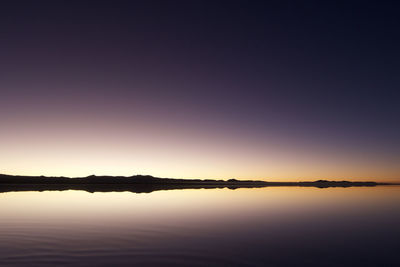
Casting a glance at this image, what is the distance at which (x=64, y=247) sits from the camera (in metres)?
14.9

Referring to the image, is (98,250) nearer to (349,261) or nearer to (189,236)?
(189,236)

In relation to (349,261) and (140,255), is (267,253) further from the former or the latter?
(140,255)

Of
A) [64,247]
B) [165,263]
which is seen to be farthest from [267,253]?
[64,247]

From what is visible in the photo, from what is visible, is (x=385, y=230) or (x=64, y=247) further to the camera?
(x=385, y=230)

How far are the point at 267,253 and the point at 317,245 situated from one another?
3.75m

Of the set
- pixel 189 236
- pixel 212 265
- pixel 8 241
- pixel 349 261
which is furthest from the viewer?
pixel 189 236

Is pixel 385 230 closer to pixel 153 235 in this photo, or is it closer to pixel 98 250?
pixel 153 235

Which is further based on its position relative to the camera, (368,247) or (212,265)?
(368,247)

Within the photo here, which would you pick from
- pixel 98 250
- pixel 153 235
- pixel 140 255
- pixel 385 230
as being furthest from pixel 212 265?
pixel 385 230

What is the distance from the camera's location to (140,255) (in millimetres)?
13891

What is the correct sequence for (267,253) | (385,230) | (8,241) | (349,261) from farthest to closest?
1. (385,230)
2. (8,241)
3. (267,253)
4. (349,261)

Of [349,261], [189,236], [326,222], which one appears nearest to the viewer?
[349,261]

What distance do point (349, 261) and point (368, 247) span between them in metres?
3.80

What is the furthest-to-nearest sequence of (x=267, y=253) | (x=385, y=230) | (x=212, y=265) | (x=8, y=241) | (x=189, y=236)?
(x=385, y=230) → (x=189, y=236) → (x=8, y=241) → (x=267, y=253) → (x=212, y=265)
